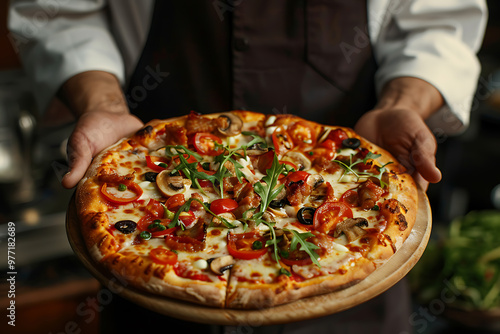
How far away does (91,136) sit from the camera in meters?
2.58

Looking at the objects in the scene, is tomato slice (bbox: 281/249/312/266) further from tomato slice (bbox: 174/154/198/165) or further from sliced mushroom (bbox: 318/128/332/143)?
sliced mushroom (bbox: 318/128/332/143)

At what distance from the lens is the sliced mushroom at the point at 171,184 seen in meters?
2.34

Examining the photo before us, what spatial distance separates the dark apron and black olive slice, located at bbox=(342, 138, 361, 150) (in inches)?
19.9

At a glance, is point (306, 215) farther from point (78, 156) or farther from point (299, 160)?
point (78, 156)

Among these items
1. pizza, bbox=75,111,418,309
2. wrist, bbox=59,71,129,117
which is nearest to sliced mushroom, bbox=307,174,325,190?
pizza, bbox=75,111,418,309

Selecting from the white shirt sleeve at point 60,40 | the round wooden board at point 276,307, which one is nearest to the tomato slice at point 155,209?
the round wooden board at point 276,307

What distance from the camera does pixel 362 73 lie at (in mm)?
3264

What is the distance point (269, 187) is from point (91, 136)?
40.0 inches

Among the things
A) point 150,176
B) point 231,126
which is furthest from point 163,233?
point 231,126

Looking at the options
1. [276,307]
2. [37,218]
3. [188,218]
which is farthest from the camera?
[37,218]

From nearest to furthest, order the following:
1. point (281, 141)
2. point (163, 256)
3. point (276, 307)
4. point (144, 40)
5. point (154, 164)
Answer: point (276, 307) < point (163, 256) < point (154, 164) < point (281, 141) < point (144, 40)

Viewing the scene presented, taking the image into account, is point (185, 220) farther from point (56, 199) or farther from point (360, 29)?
point (56, 199)

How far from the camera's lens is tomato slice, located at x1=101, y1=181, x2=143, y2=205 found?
Answer: 2277mm

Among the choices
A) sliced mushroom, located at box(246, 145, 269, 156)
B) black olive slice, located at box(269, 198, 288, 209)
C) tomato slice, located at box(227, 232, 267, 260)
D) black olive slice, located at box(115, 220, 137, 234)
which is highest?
black olive slice, located at box(115, 220, 137, 234)
